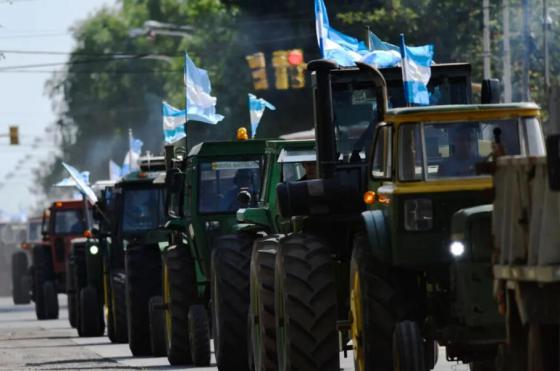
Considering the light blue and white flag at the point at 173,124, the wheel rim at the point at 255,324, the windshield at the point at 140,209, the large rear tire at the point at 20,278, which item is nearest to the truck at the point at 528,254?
A: the wheel rim at the point at 255,324

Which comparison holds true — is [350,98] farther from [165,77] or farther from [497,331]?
[165,77]

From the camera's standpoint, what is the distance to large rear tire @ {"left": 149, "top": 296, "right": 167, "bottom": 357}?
89.2 feet

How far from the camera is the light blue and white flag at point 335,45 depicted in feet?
74.3

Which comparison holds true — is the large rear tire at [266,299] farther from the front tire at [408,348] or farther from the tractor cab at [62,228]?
the tractor cab at [62,228]

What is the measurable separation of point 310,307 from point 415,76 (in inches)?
149

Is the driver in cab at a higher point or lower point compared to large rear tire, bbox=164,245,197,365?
higher

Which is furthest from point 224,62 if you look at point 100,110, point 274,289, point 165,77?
point 274,289

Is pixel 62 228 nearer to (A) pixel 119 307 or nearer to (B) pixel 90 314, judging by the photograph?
(B) pixel 90 314

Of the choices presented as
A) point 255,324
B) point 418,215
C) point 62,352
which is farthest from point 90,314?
point 418,215

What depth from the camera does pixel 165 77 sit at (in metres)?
116

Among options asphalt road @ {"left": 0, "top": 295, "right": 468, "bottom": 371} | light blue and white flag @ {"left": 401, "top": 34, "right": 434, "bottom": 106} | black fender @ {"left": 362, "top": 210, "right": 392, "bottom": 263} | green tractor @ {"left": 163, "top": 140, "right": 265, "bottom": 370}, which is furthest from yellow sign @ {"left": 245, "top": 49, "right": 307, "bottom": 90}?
black fender @ {"left": 362, "top": 210, "right": 392, "bottom": 263}

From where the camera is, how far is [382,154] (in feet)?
55.8

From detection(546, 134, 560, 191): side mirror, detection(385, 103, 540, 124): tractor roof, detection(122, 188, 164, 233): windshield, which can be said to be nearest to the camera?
detection(546, 134, 560, 191): side mirror

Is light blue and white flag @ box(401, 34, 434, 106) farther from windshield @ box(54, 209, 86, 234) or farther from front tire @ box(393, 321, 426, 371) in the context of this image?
windshield @ box(54, 209, 86, 234)
